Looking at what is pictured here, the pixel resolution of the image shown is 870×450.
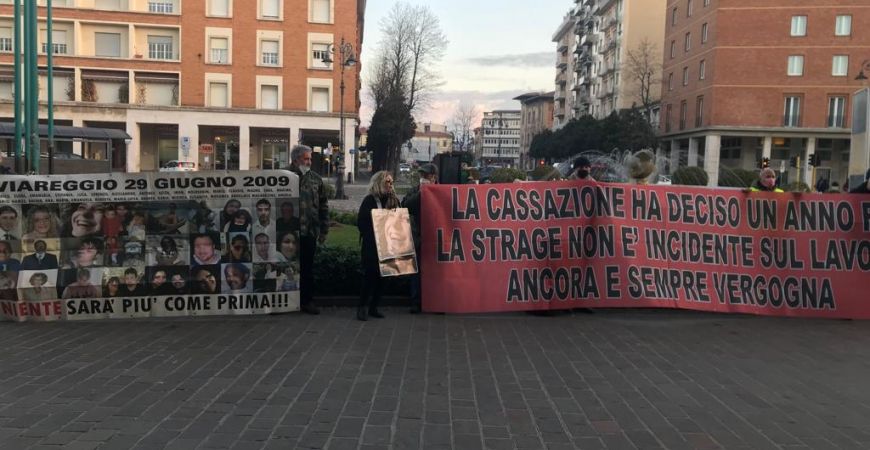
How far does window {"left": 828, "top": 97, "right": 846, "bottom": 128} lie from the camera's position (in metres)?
54.8

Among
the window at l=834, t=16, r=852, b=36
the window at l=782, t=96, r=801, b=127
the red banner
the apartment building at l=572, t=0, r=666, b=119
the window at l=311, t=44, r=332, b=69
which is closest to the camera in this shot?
the red banner

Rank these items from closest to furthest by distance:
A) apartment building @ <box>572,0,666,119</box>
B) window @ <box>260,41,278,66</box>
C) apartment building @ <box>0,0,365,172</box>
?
apartment building @ <box>0,0,365,172</box> → window @ <box>260,41,278,66</box> → apartment building @ <box>572,0,666,119</box>

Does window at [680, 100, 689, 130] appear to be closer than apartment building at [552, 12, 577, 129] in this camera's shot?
Yes

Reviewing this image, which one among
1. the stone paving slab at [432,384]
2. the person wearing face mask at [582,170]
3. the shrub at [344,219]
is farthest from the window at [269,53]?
the stone paving slab at [432,384]

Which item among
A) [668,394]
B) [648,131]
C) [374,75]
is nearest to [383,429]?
[668,394]

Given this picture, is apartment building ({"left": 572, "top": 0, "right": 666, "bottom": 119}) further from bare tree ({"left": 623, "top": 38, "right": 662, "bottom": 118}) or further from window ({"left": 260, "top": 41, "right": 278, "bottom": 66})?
window ({"left": 260, "top": 41, "right": 278, "bottom": 66})

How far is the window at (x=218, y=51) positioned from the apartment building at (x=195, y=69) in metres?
0.08

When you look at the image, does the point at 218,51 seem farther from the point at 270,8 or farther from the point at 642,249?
the point at 642,249

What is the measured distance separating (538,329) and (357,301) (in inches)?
92.7

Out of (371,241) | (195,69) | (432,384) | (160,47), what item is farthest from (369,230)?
(160,47)

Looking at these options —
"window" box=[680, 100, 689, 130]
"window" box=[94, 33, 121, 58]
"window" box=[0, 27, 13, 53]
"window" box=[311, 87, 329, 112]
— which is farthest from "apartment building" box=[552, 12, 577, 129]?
"window" box=[0, 27, 13, 53]

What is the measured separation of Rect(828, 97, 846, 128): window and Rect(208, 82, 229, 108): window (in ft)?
158

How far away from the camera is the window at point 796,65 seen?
5484 centimetres

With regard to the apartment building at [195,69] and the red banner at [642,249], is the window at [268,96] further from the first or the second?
the red banner at [642,249]
